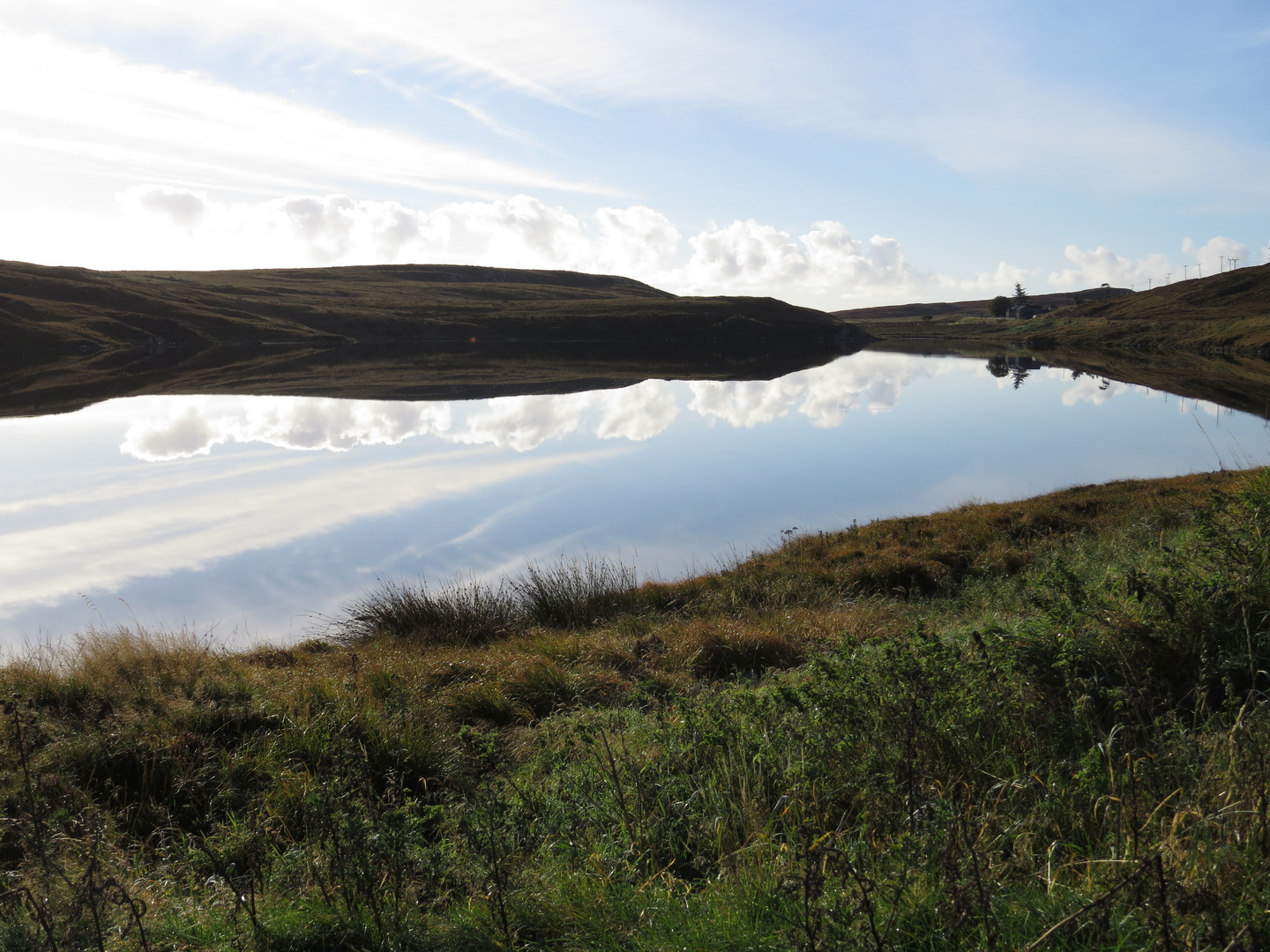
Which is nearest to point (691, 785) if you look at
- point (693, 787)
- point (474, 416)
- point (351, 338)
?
point (693, 787)

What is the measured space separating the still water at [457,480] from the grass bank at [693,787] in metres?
5.63

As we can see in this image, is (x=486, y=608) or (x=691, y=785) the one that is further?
(x=486, y=608)

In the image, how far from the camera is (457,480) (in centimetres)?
2298

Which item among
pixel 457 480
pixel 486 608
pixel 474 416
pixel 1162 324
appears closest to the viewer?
pixel 486 608

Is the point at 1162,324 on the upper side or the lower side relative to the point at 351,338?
lower

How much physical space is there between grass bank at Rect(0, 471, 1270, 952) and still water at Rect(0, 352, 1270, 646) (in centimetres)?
563

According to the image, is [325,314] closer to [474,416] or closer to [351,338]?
[351,338]

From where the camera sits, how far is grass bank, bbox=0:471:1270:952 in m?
2.92

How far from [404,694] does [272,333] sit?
95985 mm

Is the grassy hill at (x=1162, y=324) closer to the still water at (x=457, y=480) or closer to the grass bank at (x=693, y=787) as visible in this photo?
the still water at (x=457, y=480)

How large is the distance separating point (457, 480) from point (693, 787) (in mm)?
19252

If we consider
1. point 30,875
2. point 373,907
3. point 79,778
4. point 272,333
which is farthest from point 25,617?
point 272,333

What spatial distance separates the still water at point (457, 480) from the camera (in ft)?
47.5

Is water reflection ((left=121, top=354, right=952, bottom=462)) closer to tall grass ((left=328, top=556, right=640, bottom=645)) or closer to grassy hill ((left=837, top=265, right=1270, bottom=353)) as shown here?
tall grass ((left=328, top=556, right=640, bottom=645))
